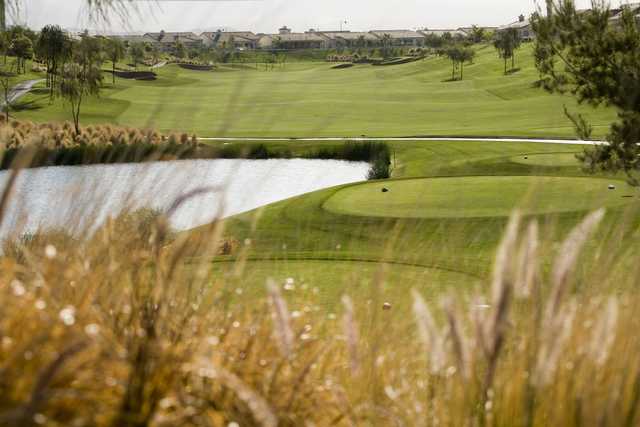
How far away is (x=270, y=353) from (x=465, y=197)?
1371 centimetres

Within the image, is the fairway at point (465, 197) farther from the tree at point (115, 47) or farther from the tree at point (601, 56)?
the tree at point (115, 47)

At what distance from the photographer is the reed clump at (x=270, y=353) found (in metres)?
1.73

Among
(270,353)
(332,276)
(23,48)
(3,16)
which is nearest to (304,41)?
(23,48)

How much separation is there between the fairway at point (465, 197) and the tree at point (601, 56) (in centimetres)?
66

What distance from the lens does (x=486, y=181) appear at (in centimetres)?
1783

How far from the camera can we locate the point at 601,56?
15.2 meters

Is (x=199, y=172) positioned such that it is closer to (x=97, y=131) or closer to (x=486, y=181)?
(x=486, y=181)

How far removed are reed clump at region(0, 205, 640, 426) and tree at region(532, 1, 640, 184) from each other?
12.9m

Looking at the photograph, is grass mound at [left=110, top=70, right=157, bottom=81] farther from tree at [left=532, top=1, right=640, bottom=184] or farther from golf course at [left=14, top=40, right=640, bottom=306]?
tree at [left=532, top=1, right=640, bottom=184]

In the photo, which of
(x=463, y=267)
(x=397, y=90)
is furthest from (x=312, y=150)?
(x=397, y=90)

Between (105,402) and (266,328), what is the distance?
702mm

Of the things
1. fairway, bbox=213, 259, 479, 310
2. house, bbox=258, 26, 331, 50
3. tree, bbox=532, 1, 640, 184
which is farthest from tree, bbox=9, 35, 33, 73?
house, bbox=258, 26, 331, 50

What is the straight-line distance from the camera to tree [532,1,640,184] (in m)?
14.9

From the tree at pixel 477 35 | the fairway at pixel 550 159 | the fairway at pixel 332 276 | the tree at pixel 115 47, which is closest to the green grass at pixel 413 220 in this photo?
the fairway at pixel 332 276
